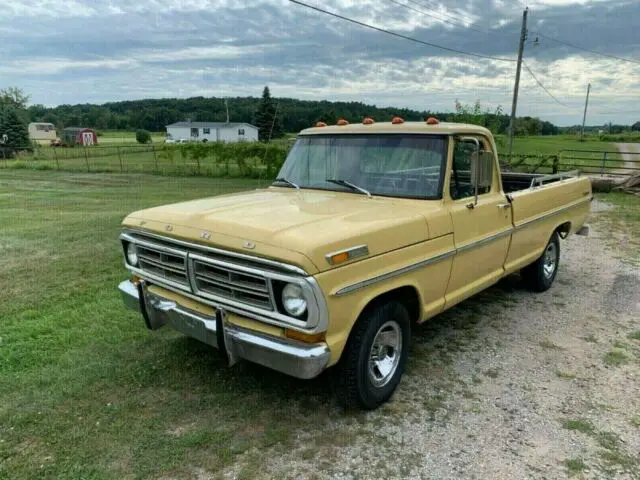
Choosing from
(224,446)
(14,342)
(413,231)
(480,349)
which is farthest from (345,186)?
(14,342)

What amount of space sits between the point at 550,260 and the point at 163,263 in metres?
5.07

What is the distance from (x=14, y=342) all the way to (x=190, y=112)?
71.7 metres

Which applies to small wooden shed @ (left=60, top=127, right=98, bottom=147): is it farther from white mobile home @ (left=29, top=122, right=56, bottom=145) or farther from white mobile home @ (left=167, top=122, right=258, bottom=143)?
white mobile home @ (left=167, top=122, right=258, bottom=143)

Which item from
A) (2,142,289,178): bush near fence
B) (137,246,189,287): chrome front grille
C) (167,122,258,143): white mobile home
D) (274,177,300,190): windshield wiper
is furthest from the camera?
(167,122,258,143): white mobile home

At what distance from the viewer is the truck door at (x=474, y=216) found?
4129 mm

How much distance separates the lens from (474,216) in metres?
4.29

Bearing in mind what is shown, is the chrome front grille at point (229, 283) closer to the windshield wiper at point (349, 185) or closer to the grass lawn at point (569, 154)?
the windshield wiper at point (349, 185)

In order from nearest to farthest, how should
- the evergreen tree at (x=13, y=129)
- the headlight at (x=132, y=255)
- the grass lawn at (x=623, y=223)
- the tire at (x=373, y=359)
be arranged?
the tire at (x=373, y=359), the headlight at (x=132, y=255), the grass lawn at (x=623, y=223), the evergreen tree at (x=13, y=129)

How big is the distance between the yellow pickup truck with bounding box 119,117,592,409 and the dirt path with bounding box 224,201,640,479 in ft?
1.17

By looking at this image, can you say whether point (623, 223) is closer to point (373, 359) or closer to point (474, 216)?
point (474, 216)

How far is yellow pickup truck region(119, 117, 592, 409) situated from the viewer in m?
2.99

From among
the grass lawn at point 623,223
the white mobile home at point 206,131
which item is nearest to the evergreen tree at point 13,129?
the white mobile home at point 206,131

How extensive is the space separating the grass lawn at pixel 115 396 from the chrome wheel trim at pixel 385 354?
43 cm

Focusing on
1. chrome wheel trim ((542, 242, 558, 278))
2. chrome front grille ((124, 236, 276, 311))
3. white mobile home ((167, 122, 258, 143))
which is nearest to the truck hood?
chrome front grille ((124, 236, 276, 311))
